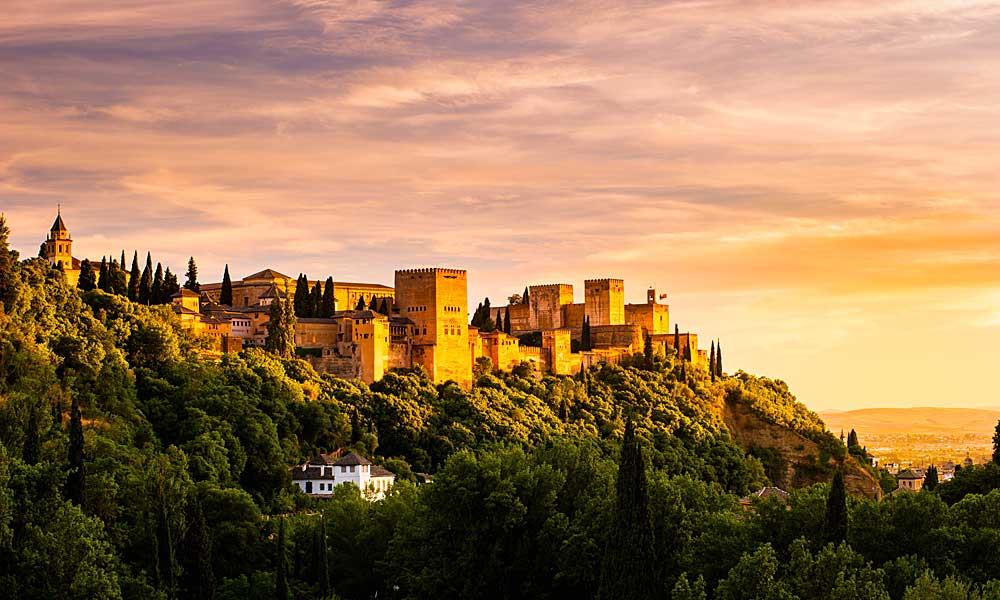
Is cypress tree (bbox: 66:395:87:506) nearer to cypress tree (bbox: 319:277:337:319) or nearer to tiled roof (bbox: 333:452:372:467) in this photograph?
tiled roof (bbox: 333:452:372:467)

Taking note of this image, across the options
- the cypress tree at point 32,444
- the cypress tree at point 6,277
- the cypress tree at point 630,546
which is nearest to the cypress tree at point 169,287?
the cypress tree at point 6,277

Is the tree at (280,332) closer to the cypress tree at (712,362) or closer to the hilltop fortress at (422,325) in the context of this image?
the hilltop fortress at (422,325)

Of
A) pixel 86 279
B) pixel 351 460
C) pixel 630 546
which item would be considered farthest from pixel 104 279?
pixel 630 546

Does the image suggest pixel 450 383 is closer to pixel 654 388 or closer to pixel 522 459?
pixel 654 388

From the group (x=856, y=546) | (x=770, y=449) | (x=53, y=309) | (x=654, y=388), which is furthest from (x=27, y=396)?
(x=770, y=449)

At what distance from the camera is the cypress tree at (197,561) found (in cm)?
4894

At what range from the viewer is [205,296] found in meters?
99.2

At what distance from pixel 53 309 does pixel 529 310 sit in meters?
51.3

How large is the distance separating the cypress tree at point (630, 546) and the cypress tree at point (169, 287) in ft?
185

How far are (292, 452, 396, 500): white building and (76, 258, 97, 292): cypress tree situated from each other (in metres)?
21.9

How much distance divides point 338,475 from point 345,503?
43.7ft

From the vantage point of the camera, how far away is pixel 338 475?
2864 inches

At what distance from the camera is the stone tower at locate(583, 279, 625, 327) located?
394ft

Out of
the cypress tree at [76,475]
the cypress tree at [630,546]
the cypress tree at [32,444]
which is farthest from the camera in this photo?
the cypress tree at [32,444]
